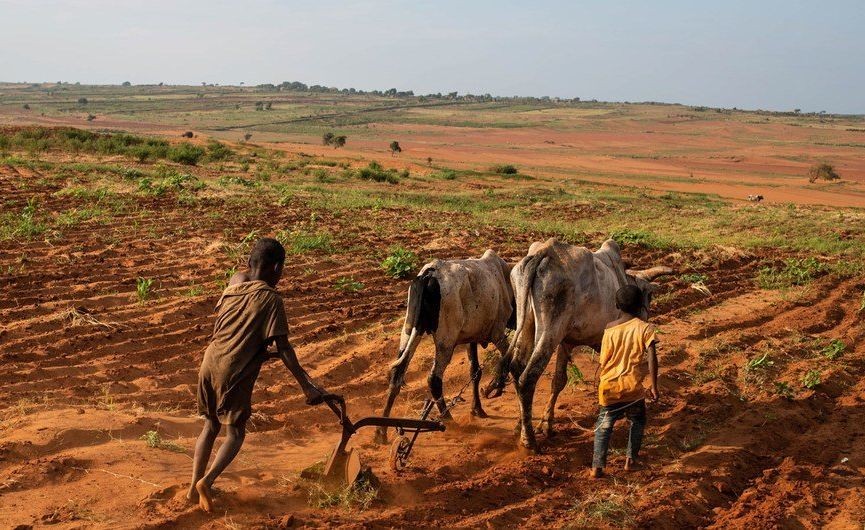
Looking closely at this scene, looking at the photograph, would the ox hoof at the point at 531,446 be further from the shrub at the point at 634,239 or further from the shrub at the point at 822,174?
the shrub at the point at 822,174

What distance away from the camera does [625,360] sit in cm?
636

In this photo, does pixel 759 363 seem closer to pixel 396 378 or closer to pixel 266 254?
pixel 396 378

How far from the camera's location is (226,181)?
939 inches

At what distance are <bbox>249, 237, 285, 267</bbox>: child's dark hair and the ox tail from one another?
193 centimetres

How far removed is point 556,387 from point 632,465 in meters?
1.24

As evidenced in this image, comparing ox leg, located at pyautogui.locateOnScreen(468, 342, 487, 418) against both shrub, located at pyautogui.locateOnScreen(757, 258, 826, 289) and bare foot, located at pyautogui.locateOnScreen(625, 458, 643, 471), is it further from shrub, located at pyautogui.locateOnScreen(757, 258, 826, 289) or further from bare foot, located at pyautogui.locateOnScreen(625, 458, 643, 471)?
shrub, located at pyautogui.locateOnScreen(757, 258, 826, 289)

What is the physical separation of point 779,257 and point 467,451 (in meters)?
11.7

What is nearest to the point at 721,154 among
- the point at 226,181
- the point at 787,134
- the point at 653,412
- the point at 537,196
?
the point at 787,134

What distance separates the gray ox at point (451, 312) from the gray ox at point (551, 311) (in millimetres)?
372

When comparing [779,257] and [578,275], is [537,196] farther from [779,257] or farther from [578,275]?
[578,275]

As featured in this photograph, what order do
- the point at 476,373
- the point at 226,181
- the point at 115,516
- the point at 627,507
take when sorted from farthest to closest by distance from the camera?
1. the point at 226,181
2. the point at 476,373
3. the point at 627,507
4. the point at 115,516

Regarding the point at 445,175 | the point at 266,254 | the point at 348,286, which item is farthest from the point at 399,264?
the point at 445,175

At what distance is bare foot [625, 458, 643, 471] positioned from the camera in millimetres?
6543

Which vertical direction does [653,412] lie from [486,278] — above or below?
below
